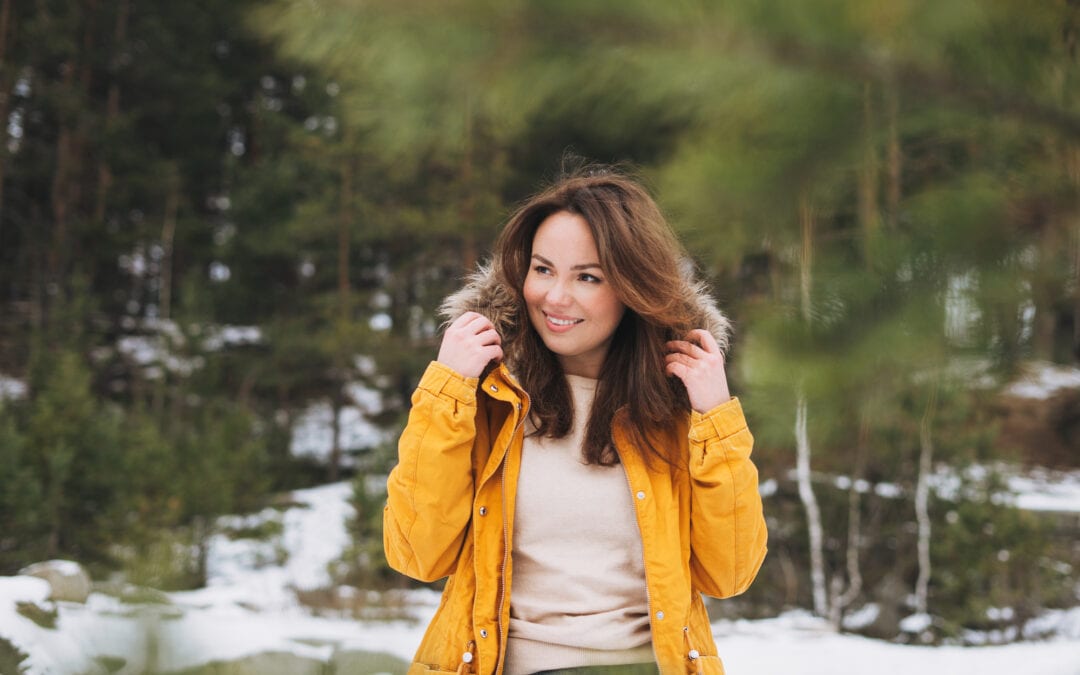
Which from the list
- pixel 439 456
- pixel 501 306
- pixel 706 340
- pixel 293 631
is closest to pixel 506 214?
pixel 501 306

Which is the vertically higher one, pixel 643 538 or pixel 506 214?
pixel 506 214

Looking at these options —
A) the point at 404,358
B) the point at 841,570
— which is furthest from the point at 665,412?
the point at 404,358

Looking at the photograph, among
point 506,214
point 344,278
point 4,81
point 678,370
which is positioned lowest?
point 678,370

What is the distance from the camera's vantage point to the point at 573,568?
1.72 metres

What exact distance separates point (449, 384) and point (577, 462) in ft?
1.28

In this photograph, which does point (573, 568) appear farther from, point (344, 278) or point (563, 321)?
point (344, 278)

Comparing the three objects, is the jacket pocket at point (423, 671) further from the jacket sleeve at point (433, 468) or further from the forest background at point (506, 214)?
the forest background at point (506, 214)

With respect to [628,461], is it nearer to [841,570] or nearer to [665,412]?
[665,412]

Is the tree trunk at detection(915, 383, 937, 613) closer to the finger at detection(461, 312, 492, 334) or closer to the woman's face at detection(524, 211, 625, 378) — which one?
the woman's face at detection(524, 211, 625, 378)

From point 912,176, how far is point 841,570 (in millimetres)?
8046

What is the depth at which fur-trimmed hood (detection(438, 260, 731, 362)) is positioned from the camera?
1878mm

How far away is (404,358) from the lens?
10008 mm

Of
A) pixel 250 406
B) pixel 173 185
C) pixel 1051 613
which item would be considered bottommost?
pixel 1051 613

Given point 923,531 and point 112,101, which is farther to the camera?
point 112,101
